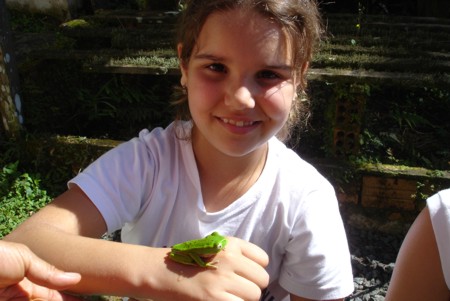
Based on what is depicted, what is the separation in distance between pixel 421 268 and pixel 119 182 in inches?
40.3

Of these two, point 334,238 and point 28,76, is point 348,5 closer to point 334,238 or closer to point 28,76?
point 28,76

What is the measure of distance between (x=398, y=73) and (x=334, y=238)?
240cm

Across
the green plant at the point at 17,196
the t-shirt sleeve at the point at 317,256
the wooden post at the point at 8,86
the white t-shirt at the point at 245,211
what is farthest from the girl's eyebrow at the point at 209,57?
the wooden post at the point at 8,86

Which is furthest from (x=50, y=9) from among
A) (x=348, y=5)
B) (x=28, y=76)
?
(x=348, y=5)

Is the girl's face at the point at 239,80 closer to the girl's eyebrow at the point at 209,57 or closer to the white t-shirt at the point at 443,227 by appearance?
the girl's eyebrow at the point at 209,57

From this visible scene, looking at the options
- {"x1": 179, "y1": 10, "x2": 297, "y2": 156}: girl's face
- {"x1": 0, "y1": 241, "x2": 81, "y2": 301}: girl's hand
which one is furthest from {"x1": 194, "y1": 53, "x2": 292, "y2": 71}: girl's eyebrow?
{"x1": 0, "y1": 241, "x2": 81, "y2": 301}: girl's hand

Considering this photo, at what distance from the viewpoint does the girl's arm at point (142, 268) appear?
1.38m

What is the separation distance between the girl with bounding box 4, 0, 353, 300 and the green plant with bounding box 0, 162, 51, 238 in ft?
6.56

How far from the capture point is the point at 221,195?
183 centimetres

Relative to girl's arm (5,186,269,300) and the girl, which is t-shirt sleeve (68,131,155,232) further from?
girl's arm (5,186,269,300)

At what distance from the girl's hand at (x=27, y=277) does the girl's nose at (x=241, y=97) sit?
70cm

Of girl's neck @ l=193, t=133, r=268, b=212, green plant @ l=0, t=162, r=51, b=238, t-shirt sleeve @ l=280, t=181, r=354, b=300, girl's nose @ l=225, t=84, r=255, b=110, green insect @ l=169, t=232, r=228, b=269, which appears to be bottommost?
green plant @ l=0, t=162, r=51, b=238

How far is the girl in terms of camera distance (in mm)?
1421

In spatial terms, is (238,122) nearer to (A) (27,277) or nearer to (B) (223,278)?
(B) (223,278)
